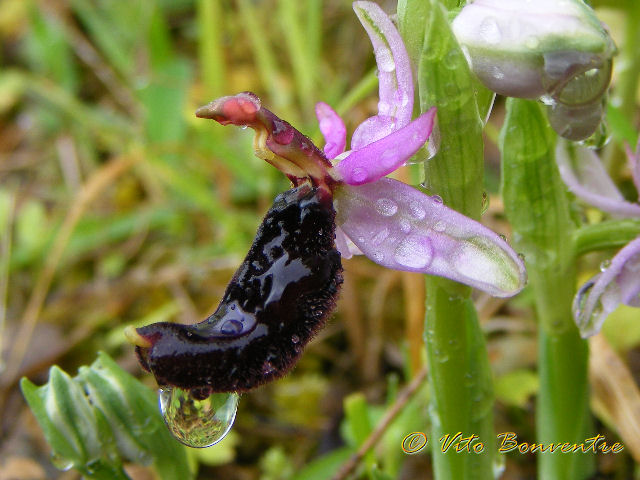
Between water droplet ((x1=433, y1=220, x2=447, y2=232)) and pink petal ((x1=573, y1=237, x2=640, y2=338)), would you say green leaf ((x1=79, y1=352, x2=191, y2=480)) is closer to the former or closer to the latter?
water droplet ((x1=433, y1=220, x2=447, y2=232))

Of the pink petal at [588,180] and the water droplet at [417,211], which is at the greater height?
the water droplet at [417,211]

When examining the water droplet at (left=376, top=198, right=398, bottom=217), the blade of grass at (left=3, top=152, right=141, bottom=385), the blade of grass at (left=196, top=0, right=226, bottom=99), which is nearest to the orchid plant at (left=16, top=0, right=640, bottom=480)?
the water droplet at (left=376, top=198, right=398, bottom=217)

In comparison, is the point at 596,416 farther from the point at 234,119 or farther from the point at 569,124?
the point at 234,119

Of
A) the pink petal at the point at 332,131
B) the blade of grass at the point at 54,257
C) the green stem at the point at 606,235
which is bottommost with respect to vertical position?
the blade of grass at the point at 54,257

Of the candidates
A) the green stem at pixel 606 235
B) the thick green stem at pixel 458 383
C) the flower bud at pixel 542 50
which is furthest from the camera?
the green stem at pixel 606 235

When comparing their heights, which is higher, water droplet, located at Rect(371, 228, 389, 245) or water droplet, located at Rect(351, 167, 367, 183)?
water droplet, located at Rect(351, 167, 367, 183)

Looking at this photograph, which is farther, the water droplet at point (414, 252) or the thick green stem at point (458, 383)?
the thick green stem at point (458, 383)

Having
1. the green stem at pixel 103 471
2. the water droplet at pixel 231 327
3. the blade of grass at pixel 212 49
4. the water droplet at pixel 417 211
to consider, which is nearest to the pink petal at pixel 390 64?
the water droplet at pixel 417 211

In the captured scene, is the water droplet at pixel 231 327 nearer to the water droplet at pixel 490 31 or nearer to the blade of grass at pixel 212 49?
the water droplet at pixel 490 31
